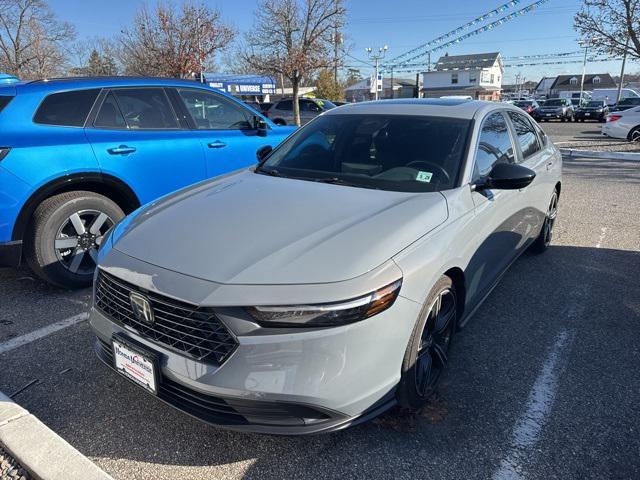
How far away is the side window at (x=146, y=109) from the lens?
438cm

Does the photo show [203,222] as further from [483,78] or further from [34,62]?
[483,78]

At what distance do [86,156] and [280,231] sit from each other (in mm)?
2448

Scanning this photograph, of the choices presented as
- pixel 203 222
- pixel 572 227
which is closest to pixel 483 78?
pixel 572 227

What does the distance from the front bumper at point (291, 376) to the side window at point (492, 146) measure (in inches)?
56.3

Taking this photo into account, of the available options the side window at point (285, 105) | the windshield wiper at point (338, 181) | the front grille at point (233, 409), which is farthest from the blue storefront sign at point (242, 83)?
the front grille at point (233, 409)

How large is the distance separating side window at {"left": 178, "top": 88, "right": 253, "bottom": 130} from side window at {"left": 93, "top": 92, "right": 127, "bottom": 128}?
0.74 metres

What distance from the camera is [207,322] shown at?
6.30 feet

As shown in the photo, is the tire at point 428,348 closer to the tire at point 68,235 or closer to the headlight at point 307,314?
the headlight at point 307,314

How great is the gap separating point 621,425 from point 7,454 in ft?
10.0

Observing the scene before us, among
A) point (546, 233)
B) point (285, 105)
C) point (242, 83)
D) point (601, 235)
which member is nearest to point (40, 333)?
point (546, 233)

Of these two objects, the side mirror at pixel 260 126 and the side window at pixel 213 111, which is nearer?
the side window at pixel 213 111

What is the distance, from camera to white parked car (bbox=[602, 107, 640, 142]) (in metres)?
15.3

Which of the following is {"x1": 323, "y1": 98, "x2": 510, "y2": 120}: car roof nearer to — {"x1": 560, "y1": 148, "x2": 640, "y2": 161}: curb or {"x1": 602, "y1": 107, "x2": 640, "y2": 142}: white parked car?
{"x1": 560, "y1": 148, "x2": 640, "y2": 161}: curb

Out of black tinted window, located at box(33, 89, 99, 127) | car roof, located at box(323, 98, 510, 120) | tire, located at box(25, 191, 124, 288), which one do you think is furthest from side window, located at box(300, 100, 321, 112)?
tire, located at box(25, 191, 124, 288)
